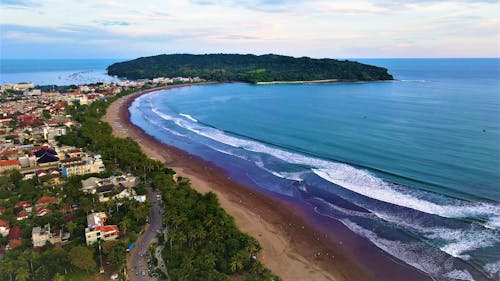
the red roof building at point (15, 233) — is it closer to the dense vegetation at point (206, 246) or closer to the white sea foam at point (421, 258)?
the dense vegetation at point (206, 246)

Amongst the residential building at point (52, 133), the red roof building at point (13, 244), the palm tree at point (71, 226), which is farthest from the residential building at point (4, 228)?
the residential building at point (52, 133)

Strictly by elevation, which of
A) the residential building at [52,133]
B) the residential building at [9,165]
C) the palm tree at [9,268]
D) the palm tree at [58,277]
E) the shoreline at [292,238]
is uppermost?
the residential building at [52,133]

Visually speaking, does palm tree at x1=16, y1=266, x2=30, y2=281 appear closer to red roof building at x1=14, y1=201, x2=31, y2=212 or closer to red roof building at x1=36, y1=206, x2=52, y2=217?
red roof building at x1=36, y1=206, x2=52, y2=217

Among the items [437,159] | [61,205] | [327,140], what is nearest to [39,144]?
[61,205]

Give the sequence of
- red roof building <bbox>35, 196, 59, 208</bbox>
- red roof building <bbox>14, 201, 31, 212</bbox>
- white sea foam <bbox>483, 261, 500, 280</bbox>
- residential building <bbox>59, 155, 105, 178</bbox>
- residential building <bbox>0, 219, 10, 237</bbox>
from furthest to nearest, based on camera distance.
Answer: residential building <bbox>59, 155, 105, 178</bbox> < red roof building <bbox>35, 196, 59, 208</bbox> < red roof building <bbox>14, 201, 31, 212</bbox> < residential building <bbox>0, 219, 10, 237</bbox> < white sea foam <bbox>483, 261, 500, 280</bbox>

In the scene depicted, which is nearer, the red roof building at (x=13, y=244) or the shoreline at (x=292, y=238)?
the shoreline at (x=292, y=238)

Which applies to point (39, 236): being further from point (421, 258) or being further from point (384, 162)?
point (384, 162)

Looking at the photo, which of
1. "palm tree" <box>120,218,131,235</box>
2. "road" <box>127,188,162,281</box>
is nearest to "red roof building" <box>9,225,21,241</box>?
"palm tree" <box>120,218,131,235</box>

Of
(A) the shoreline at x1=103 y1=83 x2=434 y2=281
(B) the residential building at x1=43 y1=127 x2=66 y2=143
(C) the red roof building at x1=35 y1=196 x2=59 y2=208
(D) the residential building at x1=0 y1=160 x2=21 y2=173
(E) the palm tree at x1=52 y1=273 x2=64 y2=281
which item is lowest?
(A) the shoreline at x1=103 y1=83 x2=434 y2=281
